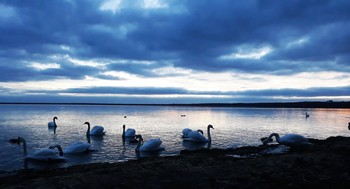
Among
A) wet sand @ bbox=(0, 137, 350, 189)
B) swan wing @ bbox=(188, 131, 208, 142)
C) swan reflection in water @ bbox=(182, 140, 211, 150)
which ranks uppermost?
wet sand @ bbox=(0, 137, 350, 189)

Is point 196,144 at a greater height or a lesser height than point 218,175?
lesser

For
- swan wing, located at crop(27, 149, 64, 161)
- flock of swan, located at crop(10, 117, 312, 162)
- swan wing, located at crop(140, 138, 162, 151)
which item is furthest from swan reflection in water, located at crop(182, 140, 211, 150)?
swan wing, located at crop(27, 149, 64, 161)

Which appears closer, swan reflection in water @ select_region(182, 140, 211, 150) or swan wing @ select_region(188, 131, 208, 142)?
swan reflection in water @ select_region(182, 140, 211, 150)

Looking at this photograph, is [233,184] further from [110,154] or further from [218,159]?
[110,154]

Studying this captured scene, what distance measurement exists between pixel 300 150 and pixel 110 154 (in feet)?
35.0

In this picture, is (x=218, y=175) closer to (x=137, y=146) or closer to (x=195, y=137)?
(x=137, y=146)

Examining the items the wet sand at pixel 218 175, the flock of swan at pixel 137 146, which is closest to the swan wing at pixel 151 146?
the flock of swan at pixel 137 146

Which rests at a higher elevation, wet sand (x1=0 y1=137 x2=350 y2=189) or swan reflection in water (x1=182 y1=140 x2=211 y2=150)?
wet sand (x1=0 y1=137 x2=350 y2=189)

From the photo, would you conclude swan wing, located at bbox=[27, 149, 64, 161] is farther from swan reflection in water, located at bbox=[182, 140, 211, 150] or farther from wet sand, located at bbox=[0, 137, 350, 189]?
swan reflection in water, located at bbox=[182, 140, 211, 150]

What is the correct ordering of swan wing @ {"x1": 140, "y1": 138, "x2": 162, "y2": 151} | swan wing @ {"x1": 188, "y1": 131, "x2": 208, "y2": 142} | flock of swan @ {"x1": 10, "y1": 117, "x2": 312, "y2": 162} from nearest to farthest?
flock of swan @ {"x1": 10, "y1": 117, "x2": 312, "y2": 162}, swan wing @ {"x1": 140, "y1": 138, "x2": 162, "y2": 151}, swan wing @ {"x1": 188, "y1": 131, "x2": 208, "y2": 142}

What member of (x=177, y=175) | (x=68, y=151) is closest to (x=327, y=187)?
(x=177, y=175)

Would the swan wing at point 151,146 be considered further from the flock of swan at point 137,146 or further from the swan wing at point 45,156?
the swan wing at point 45,156

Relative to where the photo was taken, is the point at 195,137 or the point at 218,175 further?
the point at 195,137

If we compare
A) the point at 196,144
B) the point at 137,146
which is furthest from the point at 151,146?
the point at 196,144
